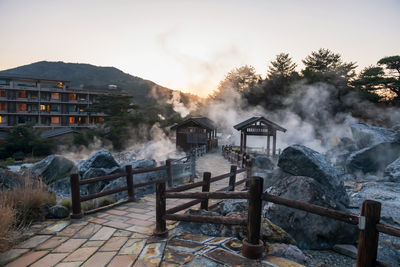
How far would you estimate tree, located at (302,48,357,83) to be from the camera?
128ft

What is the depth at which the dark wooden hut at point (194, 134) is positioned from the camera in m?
28.1

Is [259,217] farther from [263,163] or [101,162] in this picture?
[101,162]

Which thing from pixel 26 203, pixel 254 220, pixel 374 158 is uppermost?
pixel 254 220

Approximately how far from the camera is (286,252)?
4254mm

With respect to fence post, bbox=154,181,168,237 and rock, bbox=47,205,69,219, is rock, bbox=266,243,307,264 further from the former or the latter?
Answer: rock, bbox=47,205,69,219

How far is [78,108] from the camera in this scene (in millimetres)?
45469

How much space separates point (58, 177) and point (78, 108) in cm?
3215

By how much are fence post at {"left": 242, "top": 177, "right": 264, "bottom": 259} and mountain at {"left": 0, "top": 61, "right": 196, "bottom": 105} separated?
4249 inches

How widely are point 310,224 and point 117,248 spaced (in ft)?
14.1

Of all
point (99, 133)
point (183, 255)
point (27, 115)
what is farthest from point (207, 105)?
point (183, 255)

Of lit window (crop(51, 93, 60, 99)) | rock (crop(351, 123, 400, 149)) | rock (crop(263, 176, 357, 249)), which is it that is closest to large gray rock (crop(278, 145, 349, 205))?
rock (crop(263, 176, 357, 249))

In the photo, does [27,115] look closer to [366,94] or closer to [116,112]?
[116,112]

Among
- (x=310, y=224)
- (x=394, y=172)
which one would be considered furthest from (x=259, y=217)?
(x=394, y=172)

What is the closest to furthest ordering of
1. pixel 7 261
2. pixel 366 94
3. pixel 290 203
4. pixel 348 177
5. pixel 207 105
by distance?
pixel 290 203, pixel 7 261, pixel 348 177, pixel 366 94, pixel 207 105
